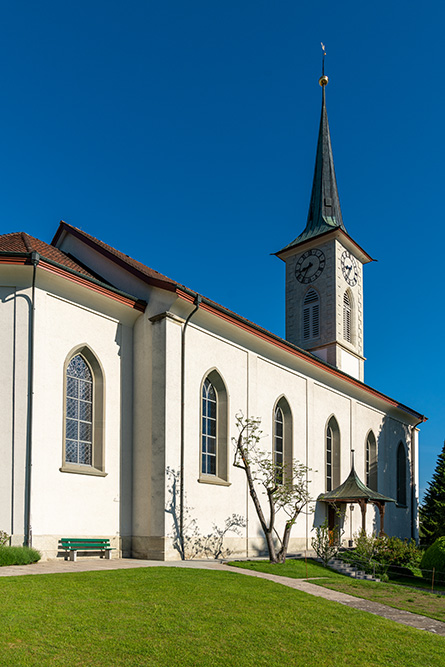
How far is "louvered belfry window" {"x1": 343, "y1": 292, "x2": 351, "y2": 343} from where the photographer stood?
36594 mm

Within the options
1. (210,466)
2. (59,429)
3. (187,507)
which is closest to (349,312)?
(210,466)

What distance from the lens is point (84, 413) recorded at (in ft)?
59.5

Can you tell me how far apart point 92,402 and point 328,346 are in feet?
65.4

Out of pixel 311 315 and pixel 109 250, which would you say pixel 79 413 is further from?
pixel 311 315

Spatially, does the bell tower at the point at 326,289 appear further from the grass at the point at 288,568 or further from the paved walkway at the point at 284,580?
the paved walkway at the point at 284,580

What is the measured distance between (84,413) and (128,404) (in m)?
1.58

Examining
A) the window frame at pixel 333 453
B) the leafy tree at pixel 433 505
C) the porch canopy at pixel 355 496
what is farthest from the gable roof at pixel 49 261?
the leafy tree at pixel 433 505

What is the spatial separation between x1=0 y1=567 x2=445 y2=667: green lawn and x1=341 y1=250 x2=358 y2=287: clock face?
90.8ft

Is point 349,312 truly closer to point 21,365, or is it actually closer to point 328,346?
point 328,346

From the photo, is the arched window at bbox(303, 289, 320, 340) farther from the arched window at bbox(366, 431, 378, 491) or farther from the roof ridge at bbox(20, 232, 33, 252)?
the roof ridge at bbox(20, 232, 33, 252)

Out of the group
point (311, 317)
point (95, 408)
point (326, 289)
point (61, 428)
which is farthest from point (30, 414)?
point (326, 289)

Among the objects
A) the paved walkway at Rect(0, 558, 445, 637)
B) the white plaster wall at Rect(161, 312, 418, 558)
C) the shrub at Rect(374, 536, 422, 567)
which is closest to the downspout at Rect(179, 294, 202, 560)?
the white plaster wall at Rect(161, 312, 418, 558)

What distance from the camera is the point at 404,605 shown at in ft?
42.5

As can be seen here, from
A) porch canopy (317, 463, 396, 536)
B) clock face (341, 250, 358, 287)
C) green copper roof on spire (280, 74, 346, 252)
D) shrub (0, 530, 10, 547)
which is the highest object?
green copper roof on spire (280, 74, 346, 252)
